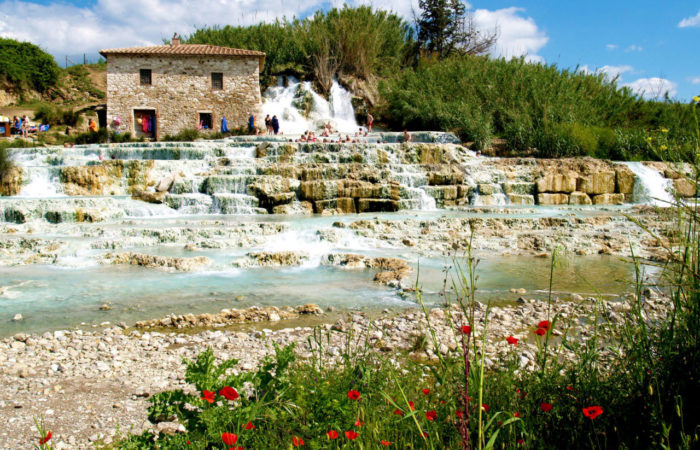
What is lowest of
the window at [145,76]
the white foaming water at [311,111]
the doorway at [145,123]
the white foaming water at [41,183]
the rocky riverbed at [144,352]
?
the rocky riverbed at [144,352]

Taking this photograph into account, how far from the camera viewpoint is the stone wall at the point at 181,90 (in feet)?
79.4

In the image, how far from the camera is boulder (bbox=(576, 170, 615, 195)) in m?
15.3

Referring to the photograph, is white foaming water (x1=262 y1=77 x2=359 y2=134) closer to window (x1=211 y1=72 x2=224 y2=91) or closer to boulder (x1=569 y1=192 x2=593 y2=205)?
window (x1=211 y1=72 x2=224 y2=91)

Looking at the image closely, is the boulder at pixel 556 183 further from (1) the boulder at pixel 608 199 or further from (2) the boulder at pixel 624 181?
(2) the boulder at pixel 624 181

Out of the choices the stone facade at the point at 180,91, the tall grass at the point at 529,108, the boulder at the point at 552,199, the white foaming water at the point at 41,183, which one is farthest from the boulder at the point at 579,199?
the stone facade at the point at 180,91

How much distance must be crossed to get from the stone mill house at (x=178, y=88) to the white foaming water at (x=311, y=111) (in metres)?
1.79

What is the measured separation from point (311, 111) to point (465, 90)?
28.2ft

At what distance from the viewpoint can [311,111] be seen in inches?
1078

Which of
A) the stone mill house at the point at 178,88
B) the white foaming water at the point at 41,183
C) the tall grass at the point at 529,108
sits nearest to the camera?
the white foaming water at the point at 41,183

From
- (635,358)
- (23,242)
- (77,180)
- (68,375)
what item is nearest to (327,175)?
(77,180)

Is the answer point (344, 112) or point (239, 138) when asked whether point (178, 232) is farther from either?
point (344, 112)

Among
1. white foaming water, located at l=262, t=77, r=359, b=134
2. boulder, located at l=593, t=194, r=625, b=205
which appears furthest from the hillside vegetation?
boulder, located at l=593, t=194, r=625, b=205

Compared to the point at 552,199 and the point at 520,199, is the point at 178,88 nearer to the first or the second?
the point at 520,199

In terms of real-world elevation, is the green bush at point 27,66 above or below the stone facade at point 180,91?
above
